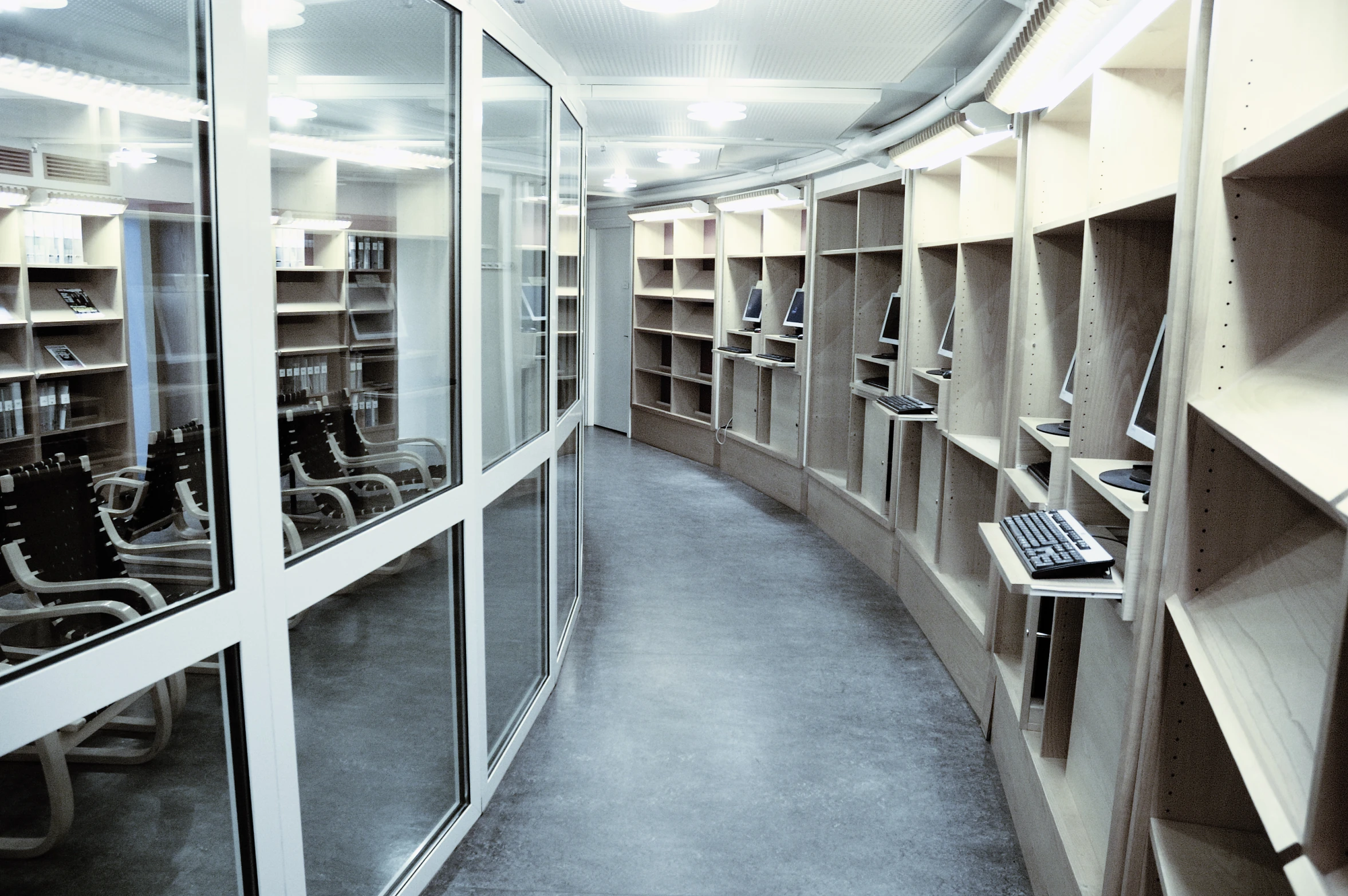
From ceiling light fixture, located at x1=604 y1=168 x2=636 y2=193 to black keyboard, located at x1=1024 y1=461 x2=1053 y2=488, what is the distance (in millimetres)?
5479

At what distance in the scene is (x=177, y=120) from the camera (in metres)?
1.65

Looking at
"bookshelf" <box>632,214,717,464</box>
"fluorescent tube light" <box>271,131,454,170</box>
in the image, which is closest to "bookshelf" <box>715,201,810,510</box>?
"bookshelf" <box>632,214,717,464</box>

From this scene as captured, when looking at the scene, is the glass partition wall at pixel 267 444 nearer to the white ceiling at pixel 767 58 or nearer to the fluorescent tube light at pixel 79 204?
the fluorescent tube light at pixel 79 204

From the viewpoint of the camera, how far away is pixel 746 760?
10.8 feet

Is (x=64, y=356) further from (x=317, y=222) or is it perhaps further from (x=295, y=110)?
(x=295, y=110)

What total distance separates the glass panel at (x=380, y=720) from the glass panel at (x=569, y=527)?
88 cm

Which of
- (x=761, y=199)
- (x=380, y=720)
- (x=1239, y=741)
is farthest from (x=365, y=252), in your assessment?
(x=1239, y=741)

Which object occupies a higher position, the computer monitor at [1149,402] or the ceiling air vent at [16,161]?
the ceiling air vent at [16,161]

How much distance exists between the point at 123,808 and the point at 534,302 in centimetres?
208

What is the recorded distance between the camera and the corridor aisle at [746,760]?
2.65 metres

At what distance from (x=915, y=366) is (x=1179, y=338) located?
134 inches

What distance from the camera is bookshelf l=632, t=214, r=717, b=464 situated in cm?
909

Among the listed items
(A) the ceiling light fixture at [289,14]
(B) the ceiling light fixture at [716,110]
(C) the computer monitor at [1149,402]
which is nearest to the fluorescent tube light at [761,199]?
(B) the ceiling light fixture at [716,110]

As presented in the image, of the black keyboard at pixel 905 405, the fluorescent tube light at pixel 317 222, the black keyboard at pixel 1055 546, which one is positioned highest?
the fluorescent tube light at pixel 317 222
